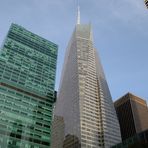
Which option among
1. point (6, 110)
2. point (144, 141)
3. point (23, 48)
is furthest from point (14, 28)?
point (144, 141)

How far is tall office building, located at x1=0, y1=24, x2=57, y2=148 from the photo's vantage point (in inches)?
5098

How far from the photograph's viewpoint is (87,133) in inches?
7800

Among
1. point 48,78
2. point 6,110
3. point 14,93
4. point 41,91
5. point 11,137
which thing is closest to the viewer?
point 11,137

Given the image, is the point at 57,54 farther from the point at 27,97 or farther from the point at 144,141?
the point at 144,141

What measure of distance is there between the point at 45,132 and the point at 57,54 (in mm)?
69793

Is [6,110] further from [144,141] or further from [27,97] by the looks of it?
[144,141]

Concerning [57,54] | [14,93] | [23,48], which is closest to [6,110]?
[14,93]

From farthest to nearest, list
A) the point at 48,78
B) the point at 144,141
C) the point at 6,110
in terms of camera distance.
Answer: the point at 48,78 → the point at 6,110 → the point at 144,141

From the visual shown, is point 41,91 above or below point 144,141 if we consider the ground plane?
above

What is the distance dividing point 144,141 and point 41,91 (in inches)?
3482

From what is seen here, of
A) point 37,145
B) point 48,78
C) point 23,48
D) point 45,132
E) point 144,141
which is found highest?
point 23,48

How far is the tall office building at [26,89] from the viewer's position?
130 m

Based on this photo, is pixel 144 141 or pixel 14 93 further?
pixel 14 93

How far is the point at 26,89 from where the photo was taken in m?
150
